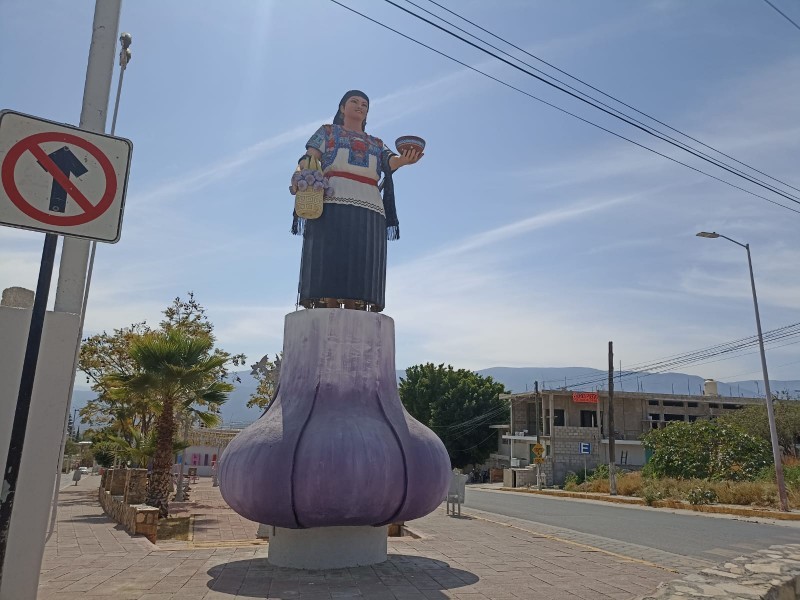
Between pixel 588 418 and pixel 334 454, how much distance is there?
40.1 meters

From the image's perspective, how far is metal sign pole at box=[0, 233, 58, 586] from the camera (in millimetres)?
3658

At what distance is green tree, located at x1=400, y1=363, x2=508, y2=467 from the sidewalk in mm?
34001

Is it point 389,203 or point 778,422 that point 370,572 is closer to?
point 389,203

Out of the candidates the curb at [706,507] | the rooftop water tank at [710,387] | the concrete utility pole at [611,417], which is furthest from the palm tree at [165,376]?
the rooftop water tank at [710,387]

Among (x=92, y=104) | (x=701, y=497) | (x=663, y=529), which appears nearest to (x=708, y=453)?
(x=701, y=497)

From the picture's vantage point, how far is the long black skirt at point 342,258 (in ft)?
31.2

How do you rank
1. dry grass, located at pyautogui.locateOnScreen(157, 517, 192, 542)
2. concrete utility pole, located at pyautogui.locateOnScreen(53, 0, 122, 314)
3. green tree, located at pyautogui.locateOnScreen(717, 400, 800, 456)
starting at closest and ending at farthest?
1. concrete utility pole, located at pyautogui.locateOnScreen(53, 0, 122, 314)
2. dry grass, located at pyautogui.locateOnScreen(157, 517, 192, 542)
3. green tree, located at pyautogui.locateOnScreen(717, 400, 800, 456)

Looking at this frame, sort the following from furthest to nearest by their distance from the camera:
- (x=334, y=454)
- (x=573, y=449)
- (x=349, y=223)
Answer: (x=573, y=449) < (x=349, y=223) < (x=334, y=454)

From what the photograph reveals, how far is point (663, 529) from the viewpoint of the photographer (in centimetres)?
1527

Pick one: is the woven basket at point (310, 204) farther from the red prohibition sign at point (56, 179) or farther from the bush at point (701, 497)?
the bush at point (701, 497)

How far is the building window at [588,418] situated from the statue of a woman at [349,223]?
3795 cm

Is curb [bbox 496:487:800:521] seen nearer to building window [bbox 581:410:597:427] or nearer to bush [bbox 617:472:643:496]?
bush [bbox 617:472:643:496]

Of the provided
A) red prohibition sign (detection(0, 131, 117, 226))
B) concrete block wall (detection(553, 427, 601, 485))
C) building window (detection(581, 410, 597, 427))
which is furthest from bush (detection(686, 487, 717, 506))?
red prohibition sign (detection(0, 131, 117, 226))

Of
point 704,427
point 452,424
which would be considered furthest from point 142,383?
point 452,424
